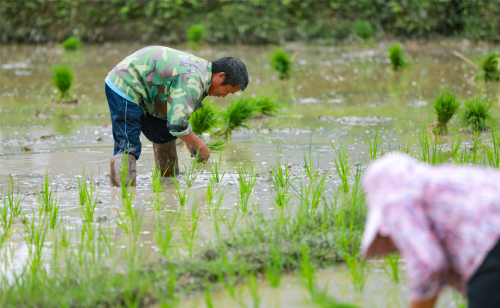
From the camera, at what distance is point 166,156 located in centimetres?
438

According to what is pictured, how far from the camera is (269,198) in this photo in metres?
3.58

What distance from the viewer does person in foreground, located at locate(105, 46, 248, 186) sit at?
367cm

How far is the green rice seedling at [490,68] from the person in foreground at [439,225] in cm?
736

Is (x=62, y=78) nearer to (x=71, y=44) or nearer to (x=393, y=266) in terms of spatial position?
(x=393, y=266)

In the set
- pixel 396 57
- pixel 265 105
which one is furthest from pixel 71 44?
pixel 265 105

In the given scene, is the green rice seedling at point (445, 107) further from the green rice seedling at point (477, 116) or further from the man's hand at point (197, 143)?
the man's hand at point (197, 143)

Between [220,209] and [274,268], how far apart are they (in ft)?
3.61

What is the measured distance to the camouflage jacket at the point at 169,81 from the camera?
366 cm

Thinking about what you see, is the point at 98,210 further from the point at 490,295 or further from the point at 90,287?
the point at 490,295

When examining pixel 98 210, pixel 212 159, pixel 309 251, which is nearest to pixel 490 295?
pixel 309 251

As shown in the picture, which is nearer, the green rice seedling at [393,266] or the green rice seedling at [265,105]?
the green rice seedling at [393,266]

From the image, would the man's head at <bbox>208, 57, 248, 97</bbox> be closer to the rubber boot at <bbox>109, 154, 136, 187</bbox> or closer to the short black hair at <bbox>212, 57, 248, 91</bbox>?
the short black hair at <bbox>212, 57, 248, 91</bbox>

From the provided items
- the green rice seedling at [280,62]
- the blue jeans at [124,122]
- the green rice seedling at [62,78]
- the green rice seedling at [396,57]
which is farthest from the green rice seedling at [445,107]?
the green rice seedling at [62,78]

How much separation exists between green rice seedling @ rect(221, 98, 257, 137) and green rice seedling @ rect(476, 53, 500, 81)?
4.32 metres
